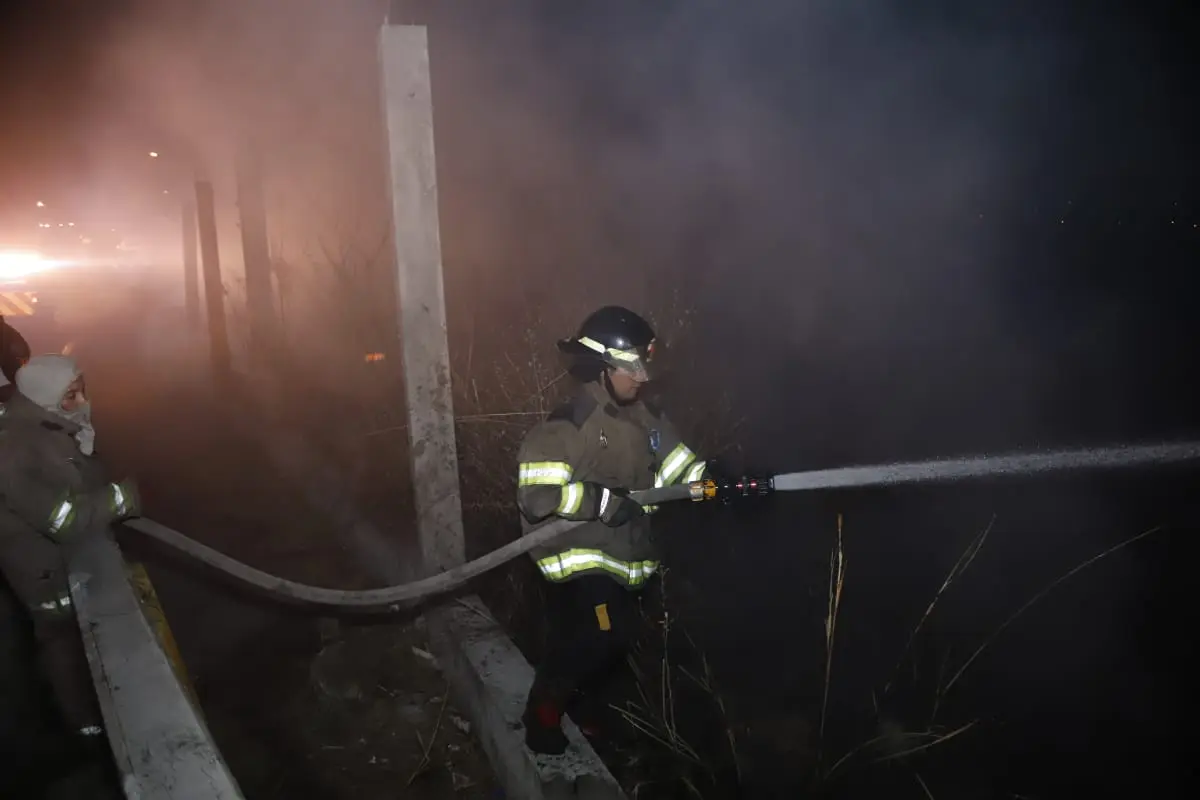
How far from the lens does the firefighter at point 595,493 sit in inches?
92.8

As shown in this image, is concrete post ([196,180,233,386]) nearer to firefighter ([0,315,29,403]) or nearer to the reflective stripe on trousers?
firefighter ([0,315,29,403])

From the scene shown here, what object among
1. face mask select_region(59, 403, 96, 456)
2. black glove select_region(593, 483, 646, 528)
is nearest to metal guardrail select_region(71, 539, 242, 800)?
face mask select_region(59, 403, 96, 456)

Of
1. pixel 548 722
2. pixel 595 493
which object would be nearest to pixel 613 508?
pixel 595 493

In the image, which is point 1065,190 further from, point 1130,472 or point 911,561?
point 911,561

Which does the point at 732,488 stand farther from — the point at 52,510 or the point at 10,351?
the point at 10,351

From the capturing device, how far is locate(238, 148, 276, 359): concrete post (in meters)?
9.38

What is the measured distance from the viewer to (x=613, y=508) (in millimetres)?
2352

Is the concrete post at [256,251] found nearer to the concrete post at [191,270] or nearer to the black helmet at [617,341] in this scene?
the concrete post at [191,270]

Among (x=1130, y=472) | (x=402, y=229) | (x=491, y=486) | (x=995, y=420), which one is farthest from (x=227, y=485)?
(x=1130, y=472)

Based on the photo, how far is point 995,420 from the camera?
21.0 ft

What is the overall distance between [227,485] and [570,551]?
5487 millimetres

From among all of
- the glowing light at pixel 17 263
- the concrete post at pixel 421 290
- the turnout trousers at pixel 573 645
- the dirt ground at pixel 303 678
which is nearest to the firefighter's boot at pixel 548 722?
the turnout trousers at pixel 573 645

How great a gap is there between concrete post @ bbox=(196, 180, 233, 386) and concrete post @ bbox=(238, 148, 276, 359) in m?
1.36

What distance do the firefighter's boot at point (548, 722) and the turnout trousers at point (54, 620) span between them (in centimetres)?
156
